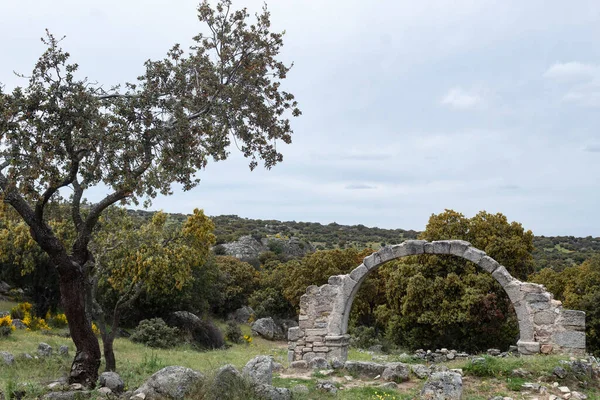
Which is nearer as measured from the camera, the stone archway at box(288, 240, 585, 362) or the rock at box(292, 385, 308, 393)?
the rock at box(292, 385, 308, 393)

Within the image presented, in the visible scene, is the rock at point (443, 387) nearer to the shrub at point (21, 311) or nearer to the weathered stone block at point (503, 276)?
the weathered stone block at point (503, 276)

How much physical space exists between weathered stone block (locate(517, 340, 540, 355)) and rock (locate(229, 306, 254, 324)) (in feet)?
67.2

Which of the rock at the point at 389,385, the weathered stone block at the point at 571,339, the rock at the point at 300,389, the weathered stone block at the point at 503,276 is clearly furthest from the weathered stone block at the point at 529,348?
the rock at the point at 300,389

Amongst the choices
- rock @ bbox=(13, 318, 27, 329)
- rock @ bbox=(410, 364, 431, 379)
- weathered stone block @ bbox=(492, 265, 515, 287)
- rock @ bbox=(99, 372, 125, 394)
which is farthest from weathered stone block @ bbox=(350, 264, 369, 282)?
rock @ bbox=(13, 318, 27, 329)

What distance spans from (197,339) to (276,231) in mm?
42950

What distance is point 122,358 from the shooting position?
1563cm

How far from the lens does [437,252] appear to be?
1380 cm

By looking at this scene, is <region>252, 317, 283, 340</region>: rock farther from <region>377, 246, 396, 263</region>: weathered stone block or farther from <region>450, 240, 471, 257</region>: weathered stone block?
<region>450, 240, 471, 257</region>: weathered stone block

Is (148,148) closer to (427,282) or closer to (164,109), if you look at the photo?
(164,109)

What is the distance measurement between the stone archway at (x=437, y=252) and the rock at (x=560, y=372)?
209 centimetres

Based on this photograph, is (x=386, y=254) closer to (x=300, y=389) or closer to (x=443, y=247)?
(x=443, y=247)

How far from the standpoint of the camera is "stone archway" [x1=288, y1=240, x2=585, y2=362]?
492 inches

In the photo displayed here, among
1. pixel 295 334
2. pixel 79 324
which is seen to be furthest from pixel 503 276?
pixel 79 324

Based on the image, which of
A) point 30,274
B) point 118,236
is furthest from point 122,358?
point 30,274
